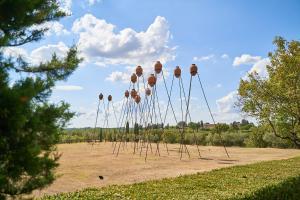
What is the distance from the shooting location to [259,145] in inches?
1844

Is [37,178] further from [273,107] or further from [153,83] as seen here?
[153,83]

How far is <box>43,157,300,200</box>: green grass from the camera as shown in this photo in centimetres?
1141

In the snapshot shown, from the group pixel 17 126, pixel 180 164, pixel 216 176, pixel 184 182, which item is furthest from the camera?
pixel 180 164

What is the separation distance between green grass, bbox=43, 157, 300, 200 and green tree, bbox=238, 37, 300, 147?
9.84ft

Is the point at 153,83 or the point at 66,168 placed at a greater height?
the point at 153,83

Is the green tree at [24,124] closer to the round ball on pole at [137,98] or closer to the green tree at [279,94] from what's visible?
the green tree at [279,94]

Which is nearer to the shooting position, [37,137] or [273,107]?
[37,137]

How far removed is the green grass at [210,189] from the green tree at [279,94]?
3.00 m

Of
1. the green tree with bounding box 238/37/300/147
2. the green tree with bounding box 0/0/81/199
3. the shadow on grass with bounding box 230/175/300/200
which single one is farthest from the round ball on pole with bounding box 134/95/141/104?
the green tree with bounding box 0/0/81/199

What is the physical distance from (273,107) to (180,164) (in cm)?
665

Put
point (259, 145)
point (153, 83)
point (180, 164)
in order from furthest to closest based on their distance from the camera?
point (259, 145) < point (153, 83) < point (180, 164)

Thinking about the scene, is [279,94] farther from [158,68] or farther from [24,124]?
[24,124]

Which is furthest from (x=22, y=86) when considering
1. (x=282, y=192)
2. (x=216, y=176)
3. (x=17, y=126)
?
(x=216, y=176)

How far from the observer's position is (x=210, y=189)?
13023 mm
